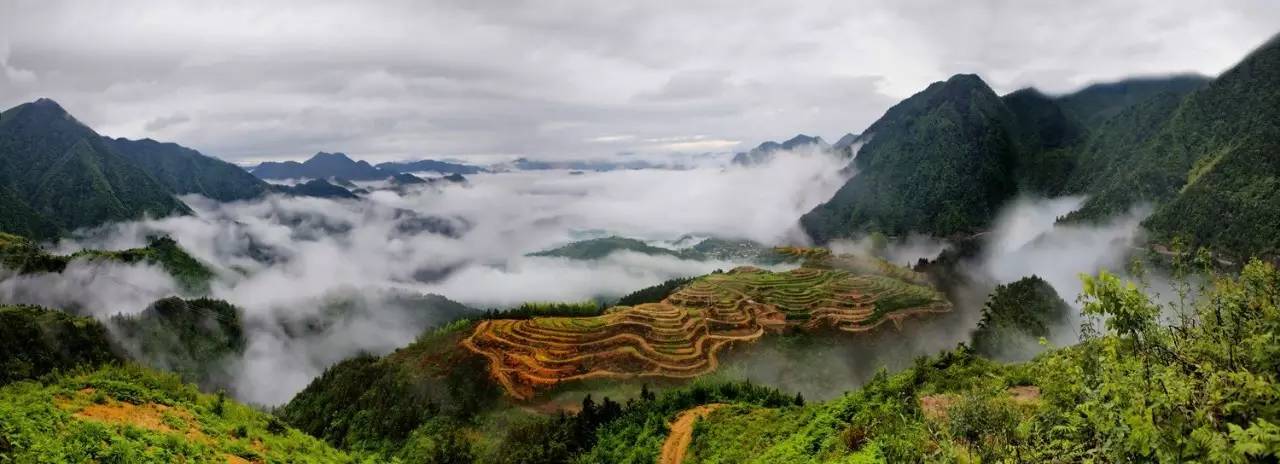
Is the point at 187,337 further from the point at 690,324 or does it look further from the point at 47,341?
the point at 690,324

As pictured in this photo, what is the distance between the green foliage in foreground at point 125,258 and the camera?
13312 cm

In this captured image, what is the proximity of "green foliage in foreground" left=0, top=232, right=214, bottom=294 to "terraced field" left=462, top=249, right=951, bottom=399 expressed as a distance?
127549 millimetres

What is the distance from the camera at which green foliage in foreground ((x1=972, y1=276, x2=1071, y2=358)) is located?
231 ft

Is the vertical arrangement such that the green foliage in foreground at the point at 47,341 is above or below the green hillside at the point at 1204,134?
below

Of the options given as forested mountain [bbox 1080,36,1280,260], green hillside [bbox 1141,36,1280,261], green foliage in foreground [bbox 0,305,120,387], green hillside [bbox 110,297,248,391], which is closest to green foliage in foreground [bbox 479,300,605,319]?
green foliage in foreground [bbox 0,305,120,387]

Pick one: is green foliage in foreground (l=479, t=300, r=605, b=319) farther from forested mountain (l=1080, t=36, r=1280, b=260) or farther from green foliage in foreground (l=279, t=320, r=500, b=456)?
forested mountain (l=1080, t=36, r=1280, b=260)

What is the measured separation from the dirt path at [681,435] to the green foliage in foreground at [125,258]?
16496 cm

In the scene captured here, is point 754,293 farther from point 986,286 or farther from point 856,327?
point 986,286

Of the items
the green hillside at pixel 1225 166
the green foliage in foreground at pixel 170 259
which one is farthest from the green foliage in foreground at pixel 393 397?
the green foliage in foreground at pixel 170 259

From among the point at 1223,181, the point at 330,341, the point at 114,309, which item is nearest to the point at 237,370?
the point at 330,341

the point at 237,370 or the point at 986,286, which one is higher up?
the point at 986,286

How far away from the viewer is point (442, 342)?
72.4m

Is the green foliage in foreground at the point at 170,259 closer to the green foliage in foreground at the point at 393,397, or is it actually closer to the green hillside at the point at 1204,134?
the green foliage in foreground at the point at 393,397

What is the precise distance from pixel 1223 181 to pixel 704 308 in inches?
4718
